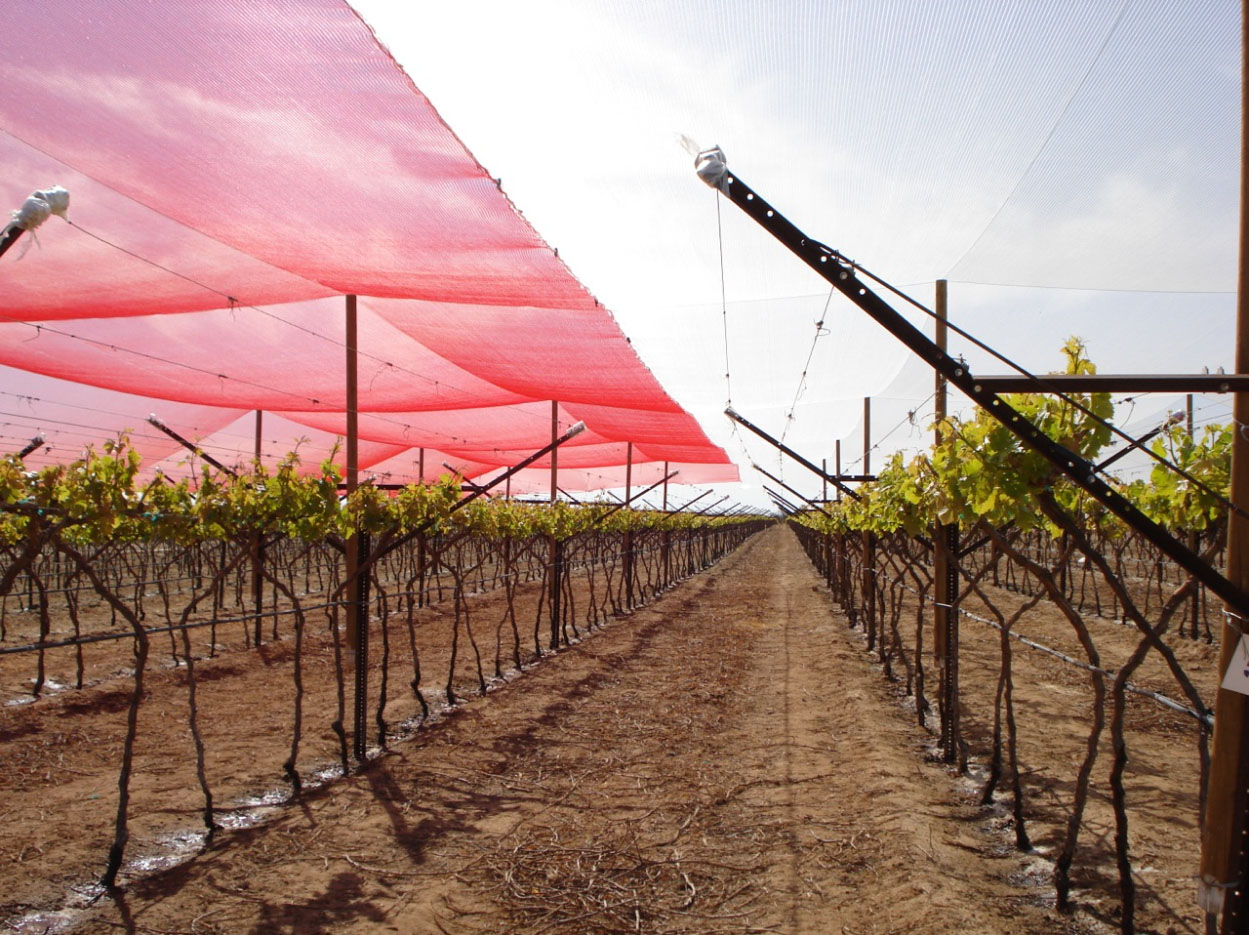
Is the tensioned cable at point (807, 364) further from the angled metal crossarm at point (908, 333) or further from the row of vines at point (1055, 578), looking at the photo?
the angled metal crossarm at point (908, 333)

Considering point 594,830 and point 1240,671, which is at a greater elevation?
point 1240,671

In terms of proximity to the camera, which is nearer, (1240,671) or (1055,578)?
(1240,671)

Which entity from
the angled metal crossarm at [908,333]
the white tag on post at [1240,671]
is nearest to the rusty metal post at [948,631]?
the angled metal crossarm at [908,333]

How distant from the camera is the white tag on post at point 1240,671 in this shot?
2.35m

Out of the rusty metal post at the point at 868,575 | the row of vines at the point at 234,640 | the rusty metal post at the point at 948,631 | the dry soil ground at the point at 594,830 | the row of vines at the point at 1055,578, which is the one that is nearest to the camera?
the row of vines at the point at 1055,578

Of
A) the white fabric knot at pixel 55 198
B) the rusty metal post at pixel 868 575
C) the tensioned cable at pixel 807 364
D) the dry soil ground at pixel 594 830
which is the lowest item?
the dry soil ground at pixel 594 830

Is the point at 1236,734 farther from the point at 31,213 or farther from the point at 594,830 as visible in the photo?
the point at 31,213

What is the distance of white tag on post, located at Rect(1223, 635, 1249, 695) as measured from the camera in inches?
→ 92.4

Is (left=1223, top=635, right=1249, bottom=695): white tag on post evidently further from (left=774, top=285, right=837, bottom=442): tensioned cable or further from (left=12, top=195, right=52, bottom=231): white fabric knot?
(left=12, top=195, right=52, bottom=231): white fabric knot

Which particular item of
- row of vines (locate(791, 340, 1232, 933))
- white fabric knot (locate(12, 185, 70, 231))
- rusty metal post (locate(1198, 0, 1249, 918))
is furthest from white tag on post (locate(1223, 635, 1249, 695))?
white fabric knot (locate(12, 185, 70, 231))

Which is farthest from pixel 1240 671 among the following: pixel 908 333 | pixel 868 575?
pixel 868 575

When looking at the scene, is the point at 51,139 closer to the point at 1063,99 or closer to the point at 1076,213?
the point at 1063,99

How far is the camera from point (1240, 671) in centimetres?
237

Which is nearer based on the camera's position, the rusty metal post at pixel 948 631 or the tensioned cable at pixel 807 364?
the rusty metal post at pixel 948 631
